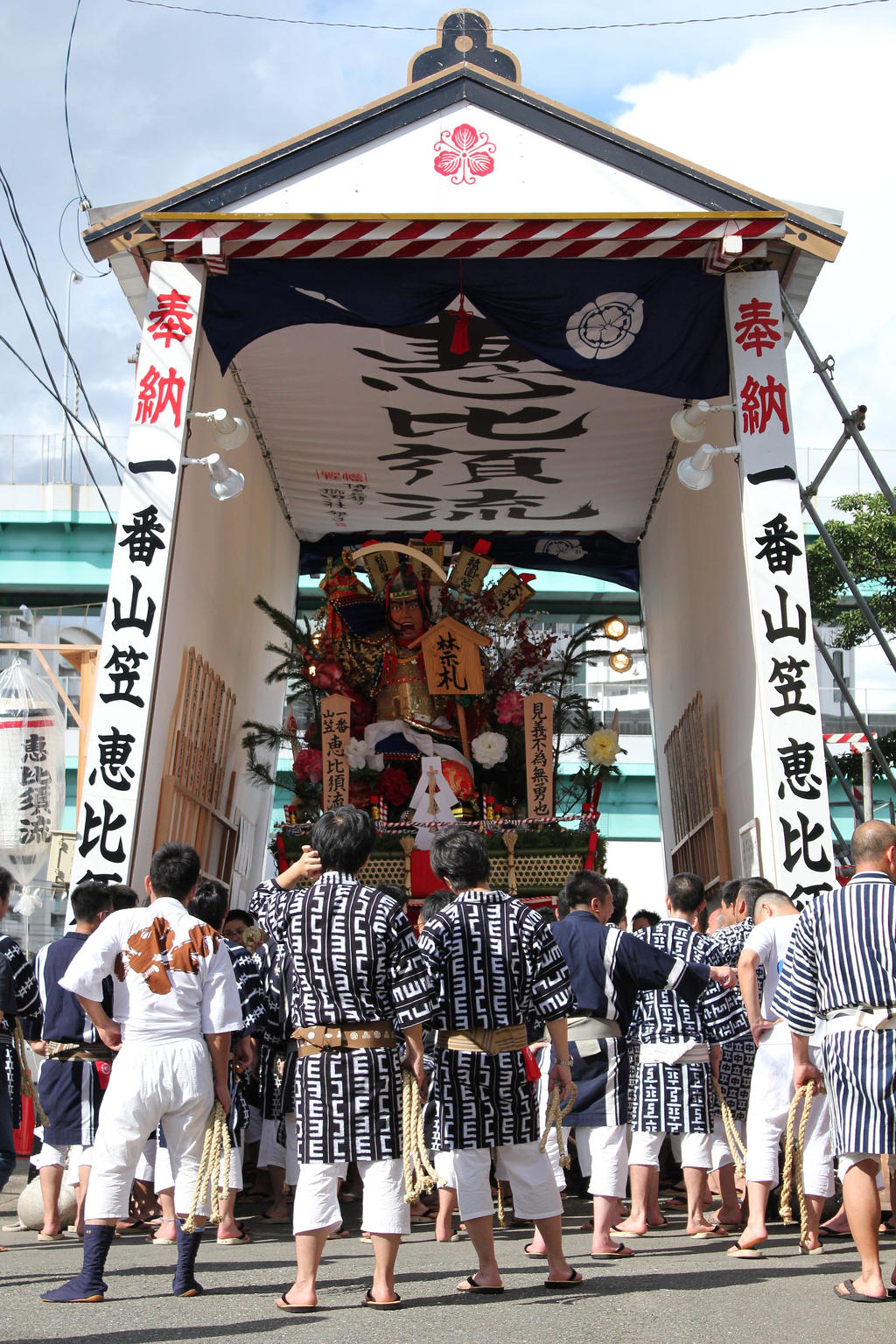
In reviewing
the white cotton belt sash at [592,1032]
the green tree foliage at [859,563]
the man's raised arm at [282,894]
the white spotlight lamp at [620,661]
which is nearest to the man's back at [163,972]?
the man's raised arm at [282,894]

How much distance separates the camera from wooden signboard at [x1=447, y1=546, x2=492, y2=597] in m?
10.8

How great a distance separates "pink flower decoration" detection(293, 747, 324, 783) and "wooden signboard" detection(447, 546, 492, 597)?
1.82 metres

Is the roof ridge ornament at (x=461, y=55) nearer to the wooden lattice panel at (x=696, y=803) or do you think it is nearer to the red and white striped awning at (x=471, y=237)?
the red and white striped awning at (x=471, y=237)

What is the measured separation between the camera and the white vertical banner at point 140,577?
20.6ft

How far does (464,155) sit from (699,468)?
2.14 meters

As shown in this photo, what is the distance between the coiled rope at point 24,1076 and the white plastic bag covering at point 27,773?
4.99 m

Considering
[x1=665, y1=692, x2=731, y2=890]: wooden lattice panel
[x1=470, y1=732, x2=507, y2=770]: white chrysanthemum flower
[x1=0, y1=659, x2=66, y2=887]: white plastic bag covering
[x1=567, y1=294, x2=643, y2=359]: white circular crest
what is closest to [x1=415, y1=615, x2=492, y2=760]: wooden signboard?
[x1=470, y1=732, x2=507, y2=770]: white chrysanthemum flower

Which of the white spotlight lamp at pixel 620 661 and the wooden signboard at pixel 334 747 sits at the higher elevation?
the white spotlight lamp at pixel 620 661

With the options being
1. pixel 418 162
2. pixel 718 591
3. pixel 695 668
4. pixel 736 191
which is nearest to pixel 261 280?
pixel 418 162

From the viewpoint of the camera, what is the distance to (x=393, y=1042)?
3.75 meters

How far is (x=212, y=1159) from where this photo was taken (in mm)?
3771

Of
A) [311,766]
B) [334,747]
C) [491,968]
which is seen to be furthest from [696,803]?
[491,968]

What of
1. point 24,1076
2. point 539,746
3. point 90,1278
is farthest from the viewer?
point 539,746

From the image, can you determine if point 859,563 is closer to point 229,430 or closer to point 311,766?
point 311,766
